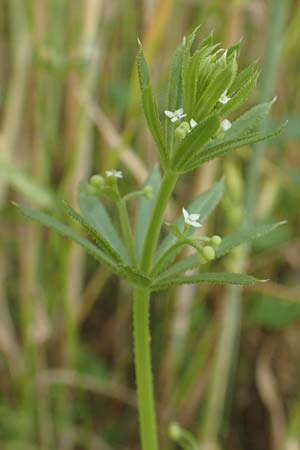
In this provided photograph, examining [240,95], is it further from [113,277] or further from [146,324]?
[113,277]

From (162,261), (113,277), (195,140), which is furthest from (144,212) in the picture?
(113,277)

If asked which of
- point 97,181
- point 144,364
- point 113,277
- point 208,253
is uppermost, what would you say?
point 113,277

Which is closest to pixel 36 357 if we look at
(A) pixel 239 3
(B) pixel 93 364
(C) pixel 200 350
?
(B) pixel 93 364

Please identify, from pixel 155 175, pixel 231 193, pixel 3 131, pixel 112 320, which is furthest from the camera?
pixel 112 320

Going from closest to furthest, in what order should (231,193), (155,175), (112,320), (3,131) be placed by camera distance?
1. (155,175)
2. (231,193)
3. (3,131)
4. (112,320)

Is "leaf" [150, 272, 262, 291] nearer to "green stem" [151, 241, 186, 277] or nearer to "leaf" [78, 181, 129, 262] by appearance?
"green stem" [151, 241, 186, 277]

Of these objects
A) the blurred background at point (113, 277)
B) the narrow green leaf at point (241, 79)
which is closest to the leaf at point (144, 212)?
the narrow green leaf at point (241, 79)

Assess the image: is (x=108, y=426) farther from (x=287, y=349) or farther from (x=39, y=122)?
(x=39, y=122)
